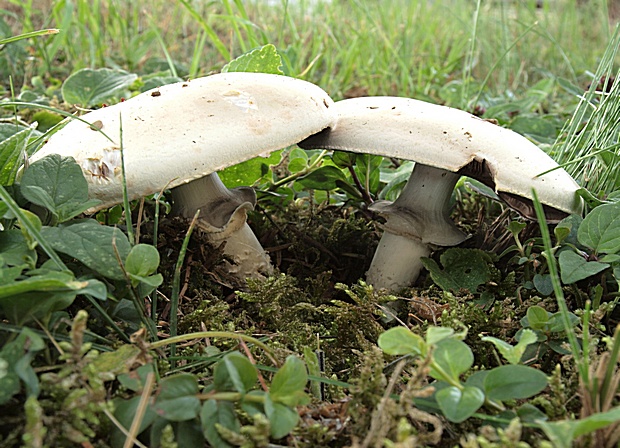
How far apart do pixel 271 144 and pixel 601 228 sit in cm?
80

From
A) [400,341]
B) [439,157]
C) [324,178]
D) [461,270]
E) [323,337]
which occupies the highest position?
[439,157]

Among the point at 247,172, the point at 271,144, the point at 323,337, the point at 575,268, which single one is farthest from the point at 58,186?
the point at 575,268

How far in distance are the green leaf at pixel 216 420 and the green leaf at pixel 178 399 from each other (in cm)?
2

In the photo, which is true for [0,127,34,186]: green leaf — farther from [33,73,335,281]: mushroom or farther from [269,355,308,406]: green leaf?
[269,355,308,406]: green leaf

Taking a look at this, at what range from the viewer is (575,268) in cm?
130

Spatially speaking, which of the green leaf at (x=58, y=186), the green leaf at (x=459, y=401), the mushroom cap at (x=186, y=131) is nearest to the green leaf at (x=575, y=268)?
the green leaf at (x=459, y=401)

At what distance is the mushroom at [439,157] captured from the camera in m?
1.38

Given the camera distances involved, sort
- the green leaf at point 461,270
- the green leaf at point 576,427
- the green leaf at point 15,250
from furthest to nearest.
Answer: the green leaf at point 461,270, the green leaf at point 15,250, the green leaf at point 576,427

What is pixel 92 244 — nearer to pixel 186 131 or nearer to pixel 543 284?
pixel 186 131

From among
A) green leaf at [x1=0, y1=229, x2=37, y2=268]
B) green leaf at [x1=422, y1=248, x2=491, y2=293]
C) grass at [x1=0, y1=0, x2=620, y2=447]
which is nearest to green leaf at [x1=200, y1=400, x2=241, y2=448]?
grass at [x1=0, y1=0, x2=620, y2=447]

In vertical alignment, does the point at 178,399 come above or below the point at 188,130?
below

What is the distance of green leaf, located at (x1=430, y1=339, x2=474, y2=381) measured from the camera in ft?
3.00

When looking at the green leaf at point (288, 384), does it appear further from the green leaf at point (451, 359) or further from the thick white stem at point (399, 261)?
the thick white stem at point (399, 261)

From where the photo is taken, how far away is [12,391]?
817 millimetres
